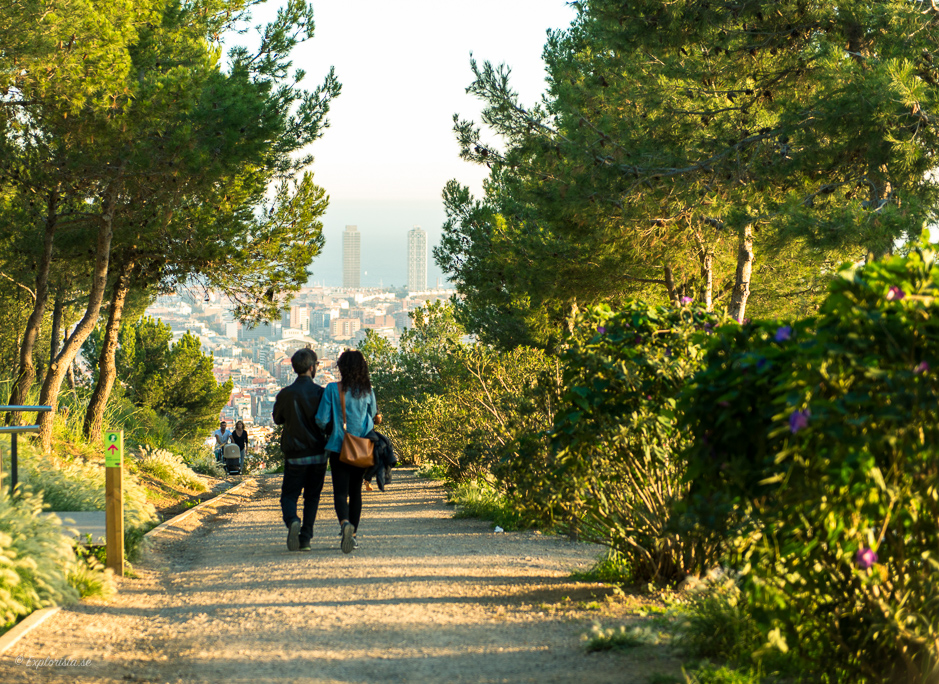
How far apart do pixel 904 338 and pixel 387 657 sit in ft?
9.23

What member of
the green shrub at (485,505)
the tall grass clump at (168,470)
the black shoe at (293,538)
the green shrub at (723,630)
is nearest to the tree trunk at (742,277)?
the green shrub at (485,505)

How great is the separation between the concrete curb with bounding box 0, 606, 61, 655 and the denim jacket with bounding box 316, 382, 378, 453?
109 inches

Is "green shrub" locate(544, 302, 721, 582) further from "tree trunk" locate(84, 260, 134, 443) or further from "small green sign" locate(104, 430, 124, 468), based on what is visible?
"tree trunk" locate(84, 260, 134, 443)

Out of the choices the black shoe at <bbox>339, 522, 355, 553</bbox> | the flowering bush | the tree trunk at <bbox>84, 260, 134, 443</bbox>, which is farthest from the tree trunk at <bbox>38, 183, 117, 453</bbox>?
the flowering bush

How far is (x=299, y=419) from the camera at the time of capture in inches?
298

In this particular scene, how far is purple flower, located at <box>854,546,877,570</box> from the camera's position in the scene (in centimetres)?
285

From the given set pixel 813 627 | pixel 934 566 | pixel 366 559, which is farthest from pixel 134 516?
pixel 934 566

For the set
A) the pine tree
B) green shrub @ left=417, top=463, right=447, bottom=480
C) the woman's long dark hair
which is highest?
the pine tree

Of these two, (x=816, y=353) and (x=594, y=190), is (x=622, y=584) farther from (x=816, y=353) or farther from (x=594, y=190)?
(x=594, y=190)

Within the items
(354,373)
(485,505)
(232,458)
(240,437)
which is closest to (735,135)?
(485,505)

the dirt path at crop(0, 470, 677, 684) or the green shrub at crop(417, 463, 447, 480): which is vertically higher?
the dirt path at crop(0, 470, 677, 684)

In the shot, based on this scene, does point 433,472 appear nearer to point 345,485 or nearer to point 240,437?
point 240,437

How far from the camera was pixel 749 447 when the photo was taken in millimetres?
3104

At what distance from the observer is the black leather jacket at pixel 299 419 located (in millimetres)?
7570
